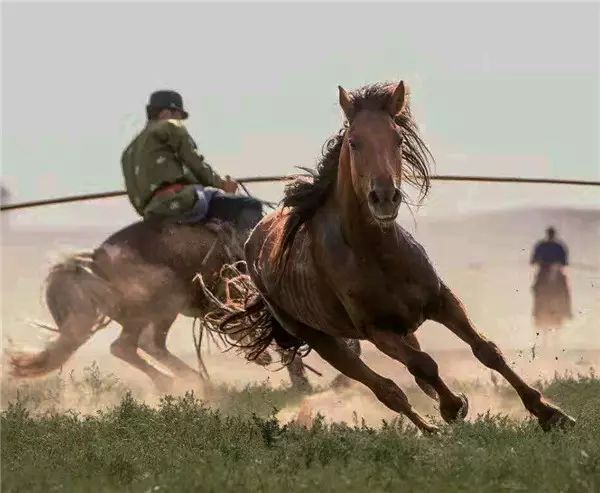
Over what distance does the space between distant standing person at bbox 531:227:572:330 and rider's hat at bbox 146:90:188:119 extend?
8.57 meters

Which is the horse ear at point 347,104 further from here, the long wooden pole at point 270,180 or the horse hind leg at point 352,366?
the long wooden pole at point 270,180

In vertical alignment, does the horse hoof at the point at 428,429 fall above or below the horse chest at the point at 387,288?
below

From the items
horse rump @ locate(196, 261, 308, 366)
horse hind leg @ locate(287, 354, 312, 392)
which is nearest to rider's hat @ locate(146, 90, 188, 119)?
horse hind leg @ locate(287, 354, 312, 392)

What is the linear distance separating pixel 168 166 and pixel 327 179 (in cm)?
397

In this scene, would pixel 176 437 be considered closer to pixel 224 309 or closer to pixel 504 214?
pixel 224 309

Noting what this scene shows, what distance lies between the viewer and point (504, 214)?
33.7 meters

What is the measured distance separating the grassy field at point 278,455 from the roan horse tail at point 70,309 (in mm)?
3577

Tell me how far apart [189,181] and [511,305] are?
8.08 metres

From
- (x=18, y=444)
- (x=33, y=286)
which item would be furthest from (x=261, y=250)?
(x=33, y=286)

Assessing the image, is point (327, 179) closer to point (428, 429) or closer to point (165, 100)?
point (428, 429)

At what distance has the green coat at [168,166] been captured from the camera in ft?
42.0

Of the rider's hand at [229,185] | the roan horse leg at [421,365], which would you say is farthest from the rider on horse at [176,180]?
the roan horse leg at [421,365]

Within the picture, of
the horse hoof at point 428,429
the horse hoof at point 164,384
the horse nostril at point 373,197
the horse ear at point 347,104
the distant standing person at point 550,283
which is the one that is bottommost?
the distant standing person at point 550,283

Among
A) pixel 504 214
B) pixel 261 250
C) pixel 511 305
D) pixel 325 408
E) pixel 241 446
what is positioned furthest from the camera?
pixel 504 214
